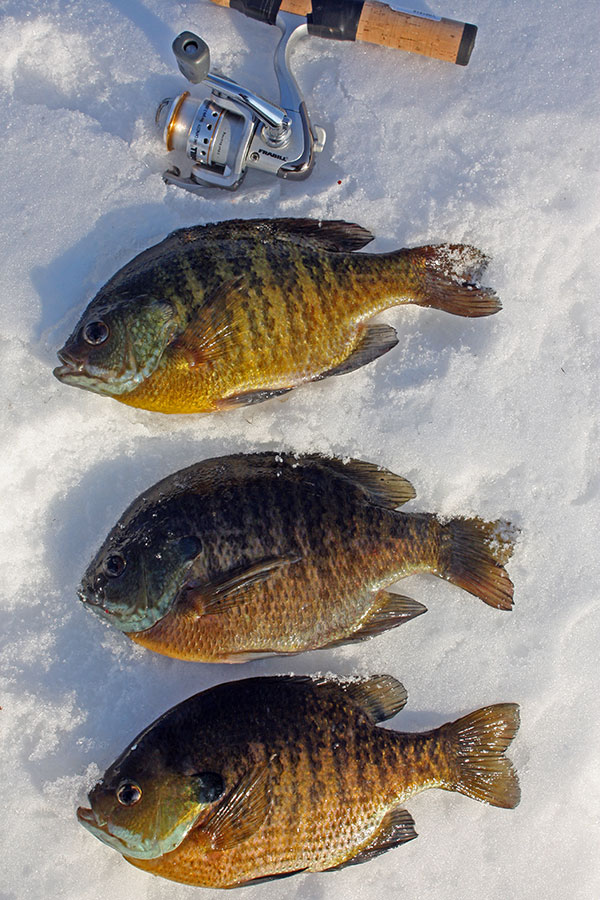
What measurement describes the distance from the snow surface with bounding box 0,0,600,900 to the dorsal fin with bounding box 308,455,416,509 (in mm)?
122

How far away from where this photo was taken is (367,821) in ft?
8.38

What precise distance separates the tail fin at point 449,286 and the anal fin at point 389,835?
6.46ft

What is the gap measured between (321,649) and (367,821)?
64 cm

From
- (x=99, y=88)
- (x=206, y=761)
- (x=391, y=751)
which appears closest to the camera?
(x=206, y=761)

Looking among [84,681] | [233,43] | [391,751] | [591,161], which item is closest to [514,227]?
[591,161]

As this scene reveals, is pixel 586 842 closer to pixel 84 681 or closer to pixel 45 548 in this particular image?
pixel 84 681

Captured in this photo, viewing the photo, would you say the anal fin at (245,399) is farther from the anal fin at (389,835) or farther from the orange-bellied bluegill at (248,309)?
the anal fin at (389,835)

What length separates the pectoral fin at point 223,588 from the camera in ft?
8.10

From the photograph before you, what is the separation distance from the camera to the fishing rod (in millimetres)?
2736

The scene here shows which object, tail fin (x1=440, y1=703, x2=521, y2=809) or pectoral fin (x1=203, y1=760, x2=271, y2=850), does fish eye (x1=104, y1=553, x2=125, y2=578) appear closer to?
pectoral fin (x1=203, y1=760, x2=271, y2=850)

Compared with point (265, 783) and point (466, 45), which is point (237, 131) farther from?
point (265, 783)

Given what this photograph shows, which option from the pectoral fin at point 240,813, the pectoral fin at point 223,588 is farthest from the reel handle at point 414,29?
the pectoral fin at point 240,813

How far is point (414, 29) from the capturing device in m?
2.91

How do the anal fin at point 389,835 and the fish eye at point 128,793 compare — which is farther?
the anal fin at point 389,835
